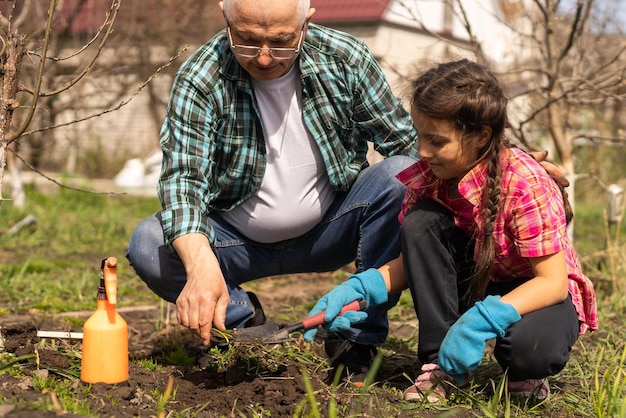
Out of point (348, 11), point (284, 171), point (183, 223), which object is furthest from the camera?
point (348, 11)

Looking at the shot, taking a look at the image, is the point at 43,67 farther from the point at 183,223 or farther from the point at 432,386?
the point at 432,386

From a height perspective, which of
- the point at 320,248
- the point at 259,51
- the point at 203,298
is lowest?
the point at 203,298

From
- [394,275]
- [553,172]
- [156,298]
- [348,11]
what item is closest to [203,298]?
[394,275]

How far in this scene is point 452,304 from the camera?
8.47 ft

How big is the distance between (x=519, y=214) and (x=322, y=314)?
667 mm

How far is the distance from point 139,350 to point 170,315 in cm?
65

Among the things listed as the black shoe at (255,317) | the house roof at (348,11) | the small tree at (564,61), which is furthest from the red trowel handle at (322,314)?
the house roof at (348,11)

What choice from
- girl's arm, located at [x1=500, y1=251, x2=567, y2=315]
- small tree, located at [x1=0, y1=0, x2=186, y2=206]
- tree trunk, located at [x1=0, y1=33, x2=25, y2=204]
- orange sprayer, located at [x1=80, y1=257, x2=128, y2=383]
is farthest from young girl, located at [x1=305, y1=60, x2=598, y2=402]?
tree trunk, located at [x1=0, y1=33, x2=25, y2=204]

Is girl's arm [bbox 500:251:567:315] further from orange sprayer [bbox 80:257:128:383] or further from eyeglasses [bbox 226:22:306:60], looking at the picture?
orange sprayer [bbox 80:257:128:383]

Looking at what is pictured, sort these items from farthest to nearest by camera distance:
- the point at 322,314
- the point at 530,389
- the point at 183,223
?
1. the point at 183,223
2. the point at 530,389
3. the point at 322,314

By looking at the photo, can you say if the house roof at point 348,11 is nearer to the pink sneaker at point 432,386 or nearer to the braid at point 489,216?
the braid at point 489,216

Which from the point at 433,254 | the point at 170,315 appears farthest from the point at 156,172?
the point at 433,254

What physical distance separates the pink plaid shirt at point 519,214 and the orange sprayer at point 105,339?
1085mm

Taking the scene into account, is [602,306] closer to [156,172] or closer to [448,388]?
[448,388]
